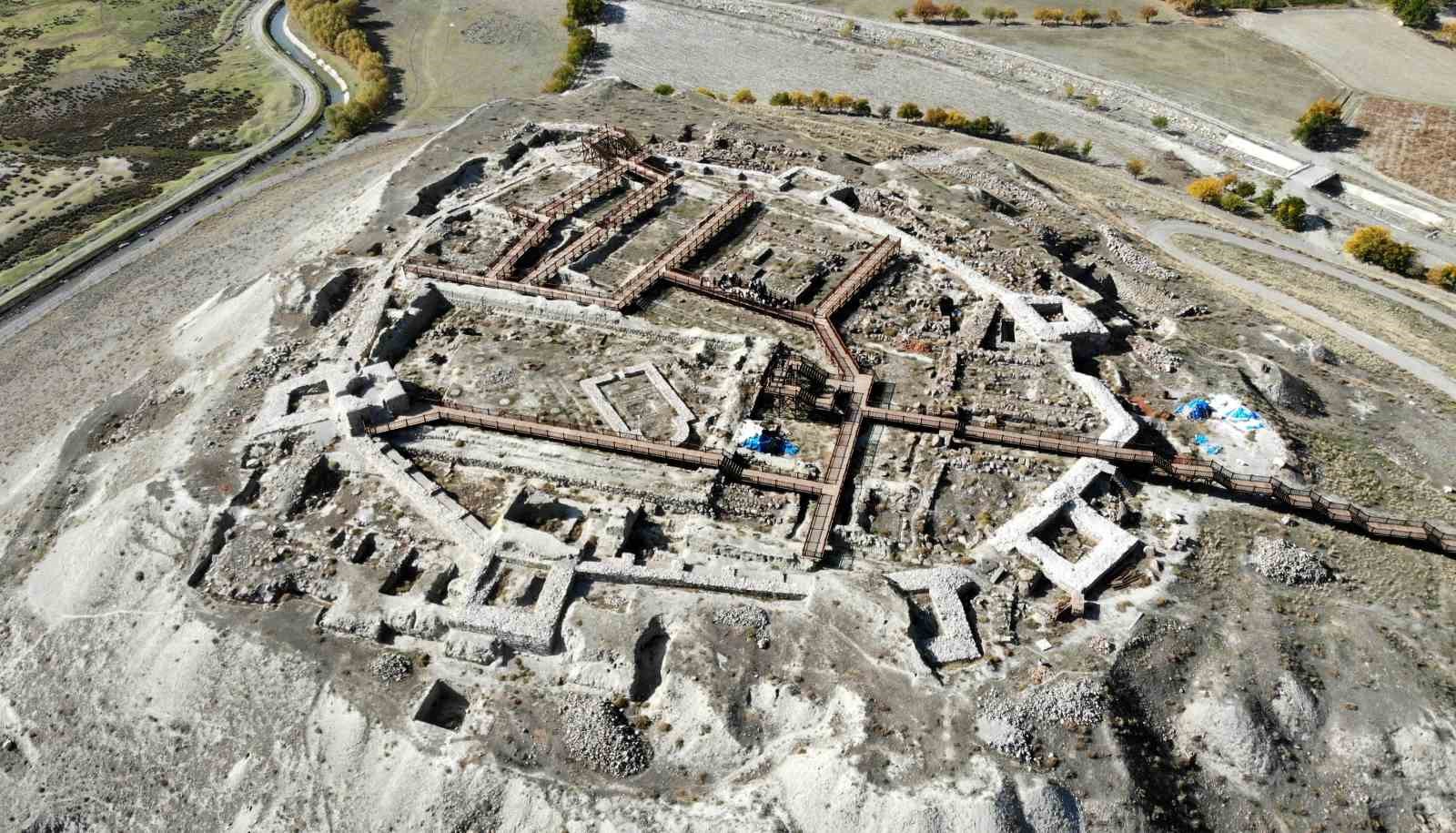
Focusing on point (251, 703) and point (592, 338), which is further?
point (592, 338)

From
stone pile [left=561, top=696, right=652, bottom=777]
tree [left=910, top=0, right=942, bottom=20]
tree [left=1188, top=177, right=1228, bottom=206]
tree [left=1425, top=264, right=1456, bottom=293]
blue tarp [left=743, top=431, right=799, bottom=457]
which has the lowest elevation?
stone pile [left=561, top=696, right=652, bottom=777]

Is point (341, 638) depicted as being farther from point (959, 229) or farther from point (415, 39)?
point (415, 39)

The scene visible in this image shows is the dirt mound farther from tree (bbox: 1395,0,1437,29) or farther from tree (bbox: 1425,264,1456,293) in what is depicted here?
tree (bbox: 1395,0,1437,29)

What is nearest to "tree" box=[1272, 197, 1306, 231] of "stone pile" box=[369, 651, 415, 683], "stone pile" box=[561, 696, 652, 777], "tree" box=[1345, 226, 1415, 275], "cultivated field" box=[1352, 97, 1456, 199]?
"tree" box=[1345, 226, 1415, 275]

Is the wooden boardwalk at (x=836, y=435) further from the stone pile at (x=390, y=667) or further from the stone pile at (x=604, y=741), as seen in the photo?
the stone pile at (x=390, y=667)

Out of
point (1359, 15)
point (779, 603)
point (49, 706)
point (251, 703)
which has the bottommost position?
point (49, 706)

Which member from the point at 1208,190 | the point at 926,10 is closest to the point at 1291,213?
the point at 1208,190

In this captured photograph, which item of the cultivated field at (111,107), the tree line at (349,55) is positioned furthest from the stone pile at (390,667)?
the tree line at (349,55)

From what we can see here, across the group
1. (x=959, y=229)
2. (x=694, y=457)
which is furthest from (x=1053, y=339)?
(x=694, y=457)
